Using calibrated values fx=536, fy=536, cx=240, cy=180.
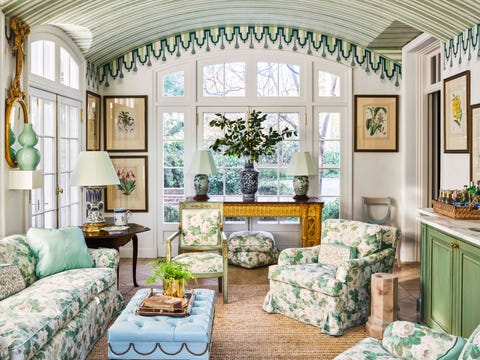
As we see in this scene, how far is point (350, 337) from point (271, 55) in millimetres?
4159

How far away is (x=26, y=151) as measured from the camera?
14.7 feet

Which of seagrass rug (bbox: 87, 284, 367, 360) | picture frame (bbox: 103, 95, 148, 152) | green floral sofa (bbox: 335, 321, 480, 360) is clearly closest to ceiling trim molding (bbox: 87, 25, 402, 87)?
picture frame (bbox: 103, 95, 148, 152)

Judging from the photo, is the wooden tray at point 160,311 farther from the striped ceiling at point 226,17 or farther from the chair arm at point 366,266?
the striped ceiling at point 226,17

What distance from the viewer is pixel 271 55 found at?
7156mm

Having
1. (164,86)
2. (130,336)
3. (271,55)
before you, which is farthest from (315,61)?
(130,336)

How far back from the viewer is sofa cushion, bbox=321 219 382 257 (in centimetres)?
464

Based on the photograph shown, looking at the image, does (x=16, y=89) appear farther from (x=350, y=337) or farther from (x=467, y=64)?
(x=467, y=64)

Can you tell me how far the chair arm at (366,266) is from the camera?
4309mm

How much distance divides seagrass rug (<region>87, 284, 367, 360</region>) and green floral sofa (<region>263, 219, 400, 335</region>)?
10 cm

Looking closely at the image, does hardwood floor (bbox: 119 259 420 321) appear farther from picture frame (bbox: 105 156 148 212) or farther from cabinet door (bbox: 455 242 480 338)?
cabinet door (bbox: 455 242 480 338)

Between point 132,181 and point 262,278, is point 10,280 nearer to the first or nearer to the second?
point 262,278

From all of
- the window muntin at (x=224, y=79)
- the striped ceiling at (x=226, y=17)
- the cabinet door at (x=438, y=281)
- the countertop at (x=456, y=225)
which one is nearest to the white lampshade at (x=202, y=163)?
the window muntin at (x=224, y=79)

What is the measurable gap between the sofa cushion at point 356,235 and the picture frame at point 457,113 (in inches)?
45.6

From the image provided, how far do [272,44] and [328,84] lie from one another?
922 mm
